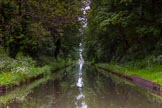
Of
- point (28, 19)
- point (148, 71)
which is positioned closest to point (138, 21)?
point (148, 71)

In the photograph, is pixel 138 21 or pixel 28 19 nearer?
pixel 138 21

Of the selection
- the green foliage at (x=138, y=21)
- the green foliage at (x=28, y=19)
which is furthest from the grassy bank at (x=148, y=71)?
the green foliage at (x=28, y=19)

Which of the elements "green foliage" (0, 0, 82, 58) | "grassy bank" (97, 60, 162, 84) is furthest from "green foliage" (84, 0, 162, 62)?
"green foliage" (0, 0, 82, 58)

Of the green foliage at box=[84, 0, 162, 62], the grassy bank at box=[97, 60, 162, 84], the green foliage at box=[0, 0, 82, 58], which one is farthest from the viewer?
the green foliage at box=[0, 0, 82, 58]

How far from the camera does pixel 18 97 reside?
16031 millimetres

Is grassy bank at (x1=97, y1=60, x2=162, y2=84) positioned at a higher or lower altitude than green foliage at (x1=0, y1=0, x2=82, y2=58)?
lower

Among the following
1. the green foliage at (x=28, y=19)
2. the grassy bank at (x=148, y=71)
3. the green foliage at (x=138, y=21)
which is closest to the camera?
the grassy bank at (x=148, y=71)

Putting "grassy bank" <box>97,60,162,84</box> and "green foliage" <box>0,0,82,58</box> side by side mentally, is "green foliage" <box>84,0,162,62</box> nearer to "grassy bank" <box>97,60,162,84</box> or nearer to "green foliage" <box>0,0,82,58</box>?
"grassy bank" <box>97,60,162,84</box>

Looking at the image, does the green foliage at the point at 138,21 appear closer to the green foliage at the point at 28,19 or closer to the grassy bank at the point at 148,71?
the grassy bank at the point at 148,71

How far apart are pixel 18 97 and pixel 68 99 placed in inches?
100

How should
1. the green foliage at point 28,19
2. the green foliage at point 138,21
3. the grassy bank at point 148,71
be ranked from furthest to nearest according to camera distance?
the green foliage at point 28,19, the green foliage at point 138,21, the grassy bank at point 148,71

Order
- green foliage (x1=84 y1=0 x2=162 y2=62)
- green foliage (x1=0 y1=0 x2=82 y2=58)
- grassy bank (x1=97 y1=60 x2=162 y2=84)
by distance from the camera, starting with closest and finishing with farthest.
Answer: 1. grassy bank (x1=97 y1=60 x2=162 y2=84)
2. green foliage (x1=84 y1=0 x2=162 y2=62)
3. green foliage (x1=0 y1=0 x2=82 y2=58)

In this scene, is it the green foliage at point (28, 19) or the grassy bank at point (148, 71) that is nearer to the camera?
the grassy bank at point (148, 71)

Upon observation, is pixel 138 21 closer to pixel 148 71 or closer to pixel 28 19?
pixel 148 71
